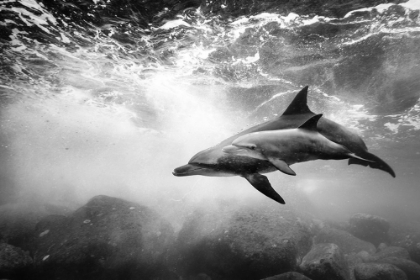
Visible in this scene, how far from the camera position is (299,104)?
308 cm

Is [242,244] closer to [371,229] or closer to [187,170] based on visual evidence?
[187,170]

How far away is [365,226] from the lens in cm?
2300

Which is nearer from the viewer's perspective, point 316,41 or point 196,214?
point 316,41

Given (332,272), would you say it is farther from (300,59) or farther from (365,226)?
(365,226)

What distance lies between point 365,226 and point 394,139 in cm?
1067

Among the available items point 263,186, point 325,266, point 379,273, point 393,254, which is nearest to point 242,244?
point 325,266

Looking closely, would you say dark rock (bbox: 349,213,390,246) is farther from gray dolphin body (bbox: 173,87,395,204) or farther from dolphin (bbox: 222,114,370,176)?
dolphin (bbox: 222,114,370,176)

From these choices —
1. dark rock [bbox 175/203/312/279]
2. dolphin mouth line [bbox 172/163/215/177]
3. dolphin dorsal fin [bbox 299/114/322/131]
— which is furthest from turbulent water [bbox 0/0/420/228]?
dark rock [bbox 175/203/312/279]

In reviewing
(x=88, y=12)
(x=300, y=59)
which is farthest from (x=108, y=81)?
(x=300, y=59)

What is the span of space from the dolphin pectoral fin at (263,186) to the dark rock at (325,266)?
10.4 metres

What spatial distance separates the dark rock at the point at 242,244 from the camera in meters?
9.65

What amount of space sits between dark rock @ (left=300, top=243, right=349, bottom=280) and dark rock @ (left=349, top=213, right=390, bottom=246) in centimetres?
1622

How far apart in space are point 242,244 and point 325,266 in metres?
4.23

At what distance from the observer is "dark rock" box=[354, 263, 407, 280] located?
1104 cm
